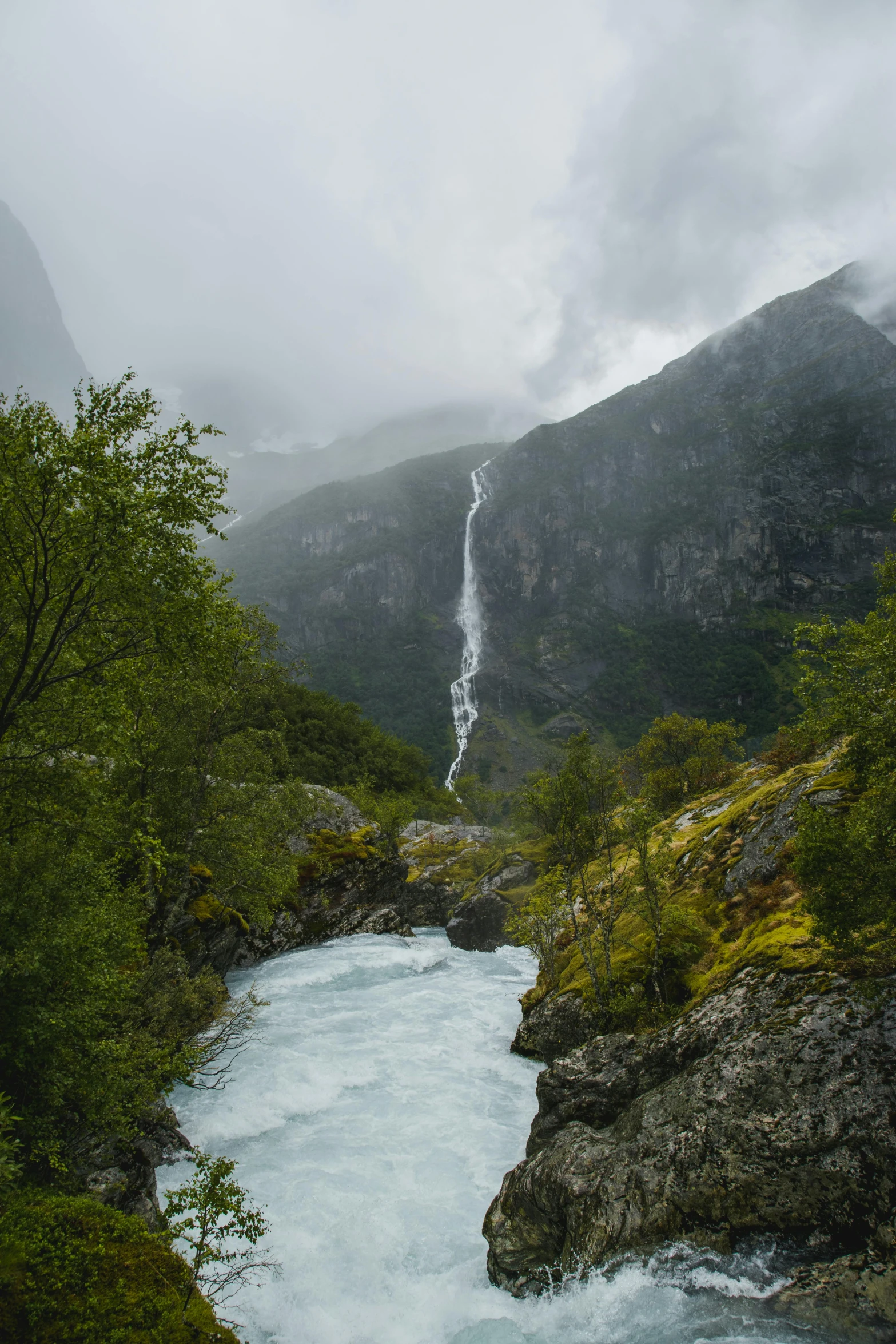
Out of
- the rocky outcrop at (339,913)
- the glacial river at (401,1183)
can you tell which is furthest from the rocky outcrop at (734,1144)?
the rocky outcrop at (339,913)

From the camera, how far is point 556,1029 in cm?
1858

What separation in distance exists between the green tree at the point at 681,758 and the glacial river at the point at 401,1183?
24.5 metres

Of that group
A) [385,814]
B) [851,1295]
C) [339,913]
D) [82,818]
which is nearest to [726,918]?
[851,1295]

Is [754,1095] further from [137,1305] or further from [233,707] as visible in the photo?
[233,707]

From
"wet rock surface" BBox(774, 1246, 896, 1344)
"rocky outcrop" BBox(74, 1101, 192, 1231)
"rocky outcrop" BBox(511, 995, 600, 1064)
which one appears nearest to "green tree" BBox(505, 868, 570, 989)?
"rocky outcrop" BBox(511, 995, 600, 1064)

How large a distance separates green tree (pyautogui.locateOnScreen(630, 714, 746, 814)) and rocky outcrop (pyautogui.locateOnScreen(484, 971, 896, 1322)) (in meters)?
29.1

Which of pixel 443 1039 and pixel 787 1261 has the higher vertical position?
pixel 787 1261

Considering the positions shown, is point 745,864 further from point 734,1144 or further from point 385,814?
point 385,814

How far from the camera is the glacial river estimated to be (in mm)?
9352

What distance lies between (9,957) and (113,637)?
19.0 ft

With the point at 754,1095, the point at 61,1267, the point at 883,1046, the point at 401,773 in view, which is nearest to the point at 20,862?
the point at 61,1267

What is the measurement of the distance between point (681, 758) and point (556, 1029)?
44.1 metres

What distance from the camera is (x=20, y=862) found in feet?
34.5

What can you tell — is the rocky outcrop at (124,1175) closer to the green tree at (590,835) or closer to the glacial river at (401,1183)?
the glacial river at (401,1183)
